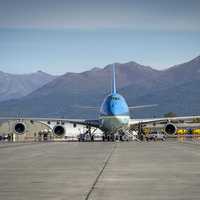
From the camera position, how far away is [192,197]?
13203mm

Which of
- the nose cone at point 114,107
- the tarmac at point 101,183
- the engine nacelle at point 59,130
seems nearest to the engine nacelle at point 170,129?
the nose cone at point 114,107

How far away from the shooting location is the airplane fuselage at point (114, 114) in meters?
61.7

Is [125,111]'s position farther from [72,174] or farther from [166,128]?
[72,174]

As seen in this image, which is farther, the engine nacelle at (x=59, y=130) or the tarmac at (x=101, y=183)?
the engine nacelle at (x=59, y=130)

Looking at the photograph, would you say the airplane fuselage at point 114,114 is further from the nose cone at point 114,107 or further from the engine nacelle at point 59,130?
the engine nacelle at point 59,130

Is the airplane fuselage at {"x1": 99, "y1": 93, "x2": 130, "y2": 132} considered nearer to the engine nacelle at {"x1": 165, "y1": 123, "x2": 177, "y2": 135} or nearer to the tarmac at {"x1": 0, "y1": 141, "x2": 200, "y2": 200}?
the engine nacelle at {"x1": 165, "y1": 123, "x2": 177, "y2": 135}

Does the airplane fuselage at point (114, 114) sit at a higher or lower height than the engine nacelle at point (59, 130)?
higher

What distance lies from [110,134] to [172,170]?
153 feet

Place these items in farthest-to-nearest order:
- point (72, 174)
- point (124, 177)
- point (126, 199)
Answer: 1. point (72, 174)
2. point (124, 177)
3. point (126, 199)

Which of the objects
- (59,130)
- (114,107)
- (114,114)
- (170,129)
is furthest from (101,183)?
(59,130)

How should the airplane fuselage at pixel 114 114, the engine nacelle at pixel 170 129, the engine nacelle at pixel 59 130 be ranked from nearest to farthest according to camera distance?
1. the airplane fuselage at pixel 114 114
2. the engine nacelle at pixel 170 129
3. the engine nacelle at pixel 59 130

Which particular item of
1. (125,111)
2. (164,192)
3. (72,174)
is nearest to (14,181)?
(72,174)

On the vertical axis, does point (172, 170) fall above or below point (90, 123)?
below

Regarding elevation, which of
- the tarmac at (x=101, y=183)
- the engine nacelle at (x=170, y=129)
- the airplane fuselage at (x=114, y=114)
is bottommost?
the tarmac at (x=101, y=183)
